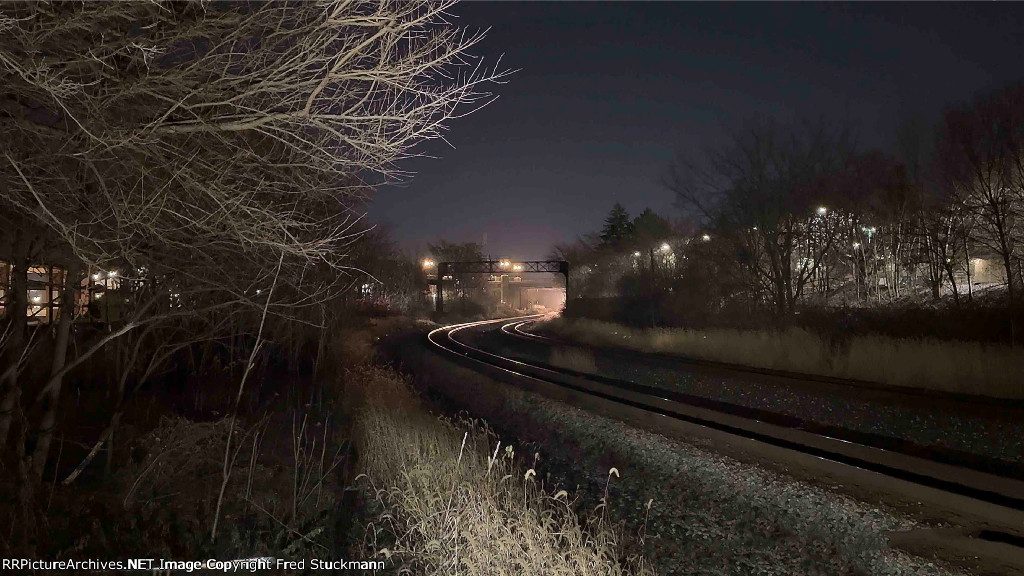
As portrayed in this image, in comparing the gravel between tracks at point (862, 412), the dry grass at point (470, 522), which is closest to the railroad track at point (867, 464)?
the gravel between tracks at point (862, 412)

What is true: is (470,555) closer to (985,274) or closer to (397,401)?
(397,401)

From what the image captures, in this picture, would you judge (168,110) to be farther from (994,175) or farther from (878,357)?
(994,175)

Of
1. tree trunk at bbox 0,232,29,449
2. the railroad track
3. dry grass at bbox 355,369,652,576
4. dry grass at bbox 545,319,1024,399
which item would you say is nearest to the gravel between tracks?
the railroad track

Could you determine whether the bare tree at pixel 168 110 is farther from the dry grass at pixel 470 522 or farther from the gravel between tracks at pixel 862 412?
the gravel between tracks at pixel 862 412

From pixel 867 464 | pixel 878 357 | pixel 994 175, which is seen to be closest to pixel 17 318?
pixel 867 464

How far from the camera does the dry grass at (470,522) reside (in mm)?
5102

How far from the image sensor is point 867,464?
785cm

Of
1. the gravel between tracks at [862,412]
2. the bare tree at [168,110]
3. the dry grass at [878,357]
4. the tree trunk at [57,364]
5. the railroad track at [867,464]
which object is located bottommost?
the gravel between tracks at [862,412]

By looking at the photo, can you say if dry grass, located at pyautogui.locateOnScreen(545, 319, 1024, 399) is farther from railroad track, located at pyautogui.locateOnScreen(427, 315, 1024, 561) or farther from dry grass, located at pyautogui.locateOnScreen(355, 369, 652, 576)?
dry grass, located at pyautogui.locateOnScreen(355, 369, 652, 576)

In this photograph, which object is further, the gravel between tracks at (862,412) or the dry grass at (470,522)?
the gravel between tracks at (862,412)

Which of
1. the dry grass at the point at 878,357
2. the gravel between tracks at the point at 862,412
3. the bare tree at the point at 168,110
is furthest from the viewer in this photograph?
the dry grass at the point at 878,357

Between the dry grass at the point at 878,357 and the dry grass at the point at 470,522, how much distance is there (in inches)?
400

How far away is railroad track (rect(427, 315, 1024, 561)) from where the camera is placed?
5.86 metres

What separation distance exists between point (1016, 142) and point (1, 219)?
112 ft
